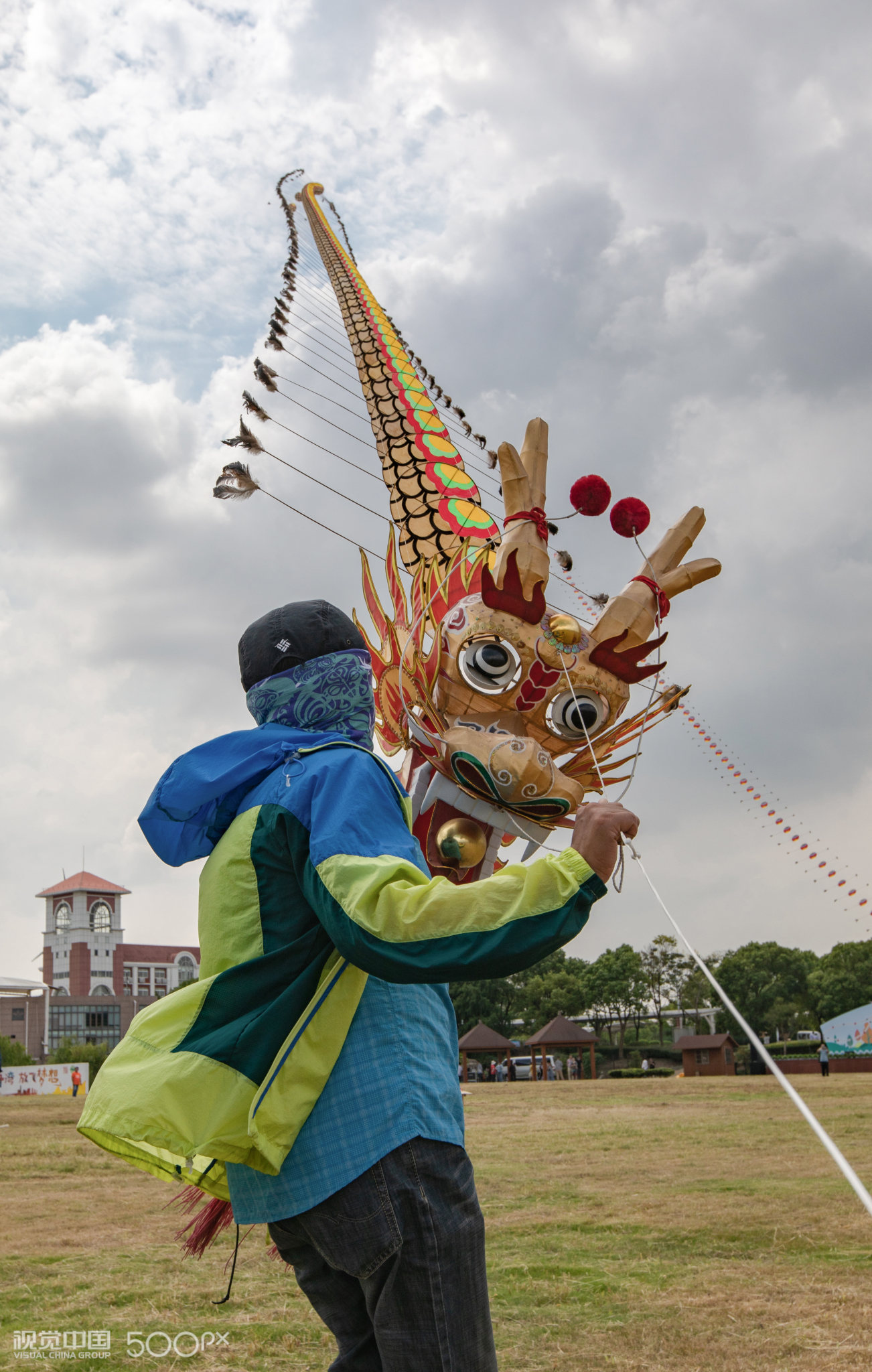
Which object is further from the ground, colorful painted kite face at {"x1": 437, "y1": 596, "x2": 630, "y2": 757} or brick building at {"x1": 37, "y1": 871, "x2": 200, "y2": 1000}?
brick building at {"x1": 37, "y1": 871, "x2": 200, "y2": 1000}

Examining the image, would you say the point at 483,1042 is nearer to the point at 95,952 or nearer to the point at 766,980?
the point at 766,980

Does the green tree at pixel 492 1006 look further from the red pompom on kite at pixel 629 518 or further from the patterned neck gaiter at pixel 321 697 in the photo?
the patterned neck gaiter at pixel 321 697

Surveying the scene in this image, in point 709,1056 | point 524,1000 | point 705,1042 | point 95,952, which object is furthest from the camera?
point 95,952

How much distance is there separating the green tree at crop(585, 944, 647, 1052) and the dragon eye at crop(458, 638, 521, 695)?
40.2m

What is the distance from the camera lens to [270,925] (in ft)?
5.99

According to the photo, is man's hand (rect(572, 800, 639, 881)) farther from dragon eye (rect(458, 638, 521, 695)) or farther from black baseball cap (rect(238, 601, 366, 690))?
dragon eye (rect(458, 638, 521, 695))

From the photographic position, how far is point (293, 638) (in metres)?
2.14

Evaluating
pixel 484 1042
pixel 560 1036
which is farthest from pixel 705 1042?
pixel 484 1042

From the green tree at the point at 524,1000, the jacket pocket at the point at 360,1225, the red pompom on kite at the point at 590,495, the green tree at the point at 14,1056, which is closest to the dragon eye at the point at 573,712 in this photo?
the red pompom on kite at the point at 590,495

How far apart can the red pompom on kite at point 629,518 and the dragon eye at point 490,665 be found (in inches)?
27.7

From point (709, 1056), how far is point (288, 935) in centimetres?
2447

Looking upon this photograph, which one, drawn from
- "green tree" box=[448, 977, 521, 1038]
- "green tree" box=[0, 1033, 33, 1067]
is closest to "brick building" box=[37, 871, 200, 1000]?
"green tree" box=[0, 1033, 33, 1067]

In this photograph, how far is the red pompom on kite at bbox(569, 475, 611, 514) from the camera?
4.54 metres

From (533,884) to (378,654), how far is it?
3.35 metres
